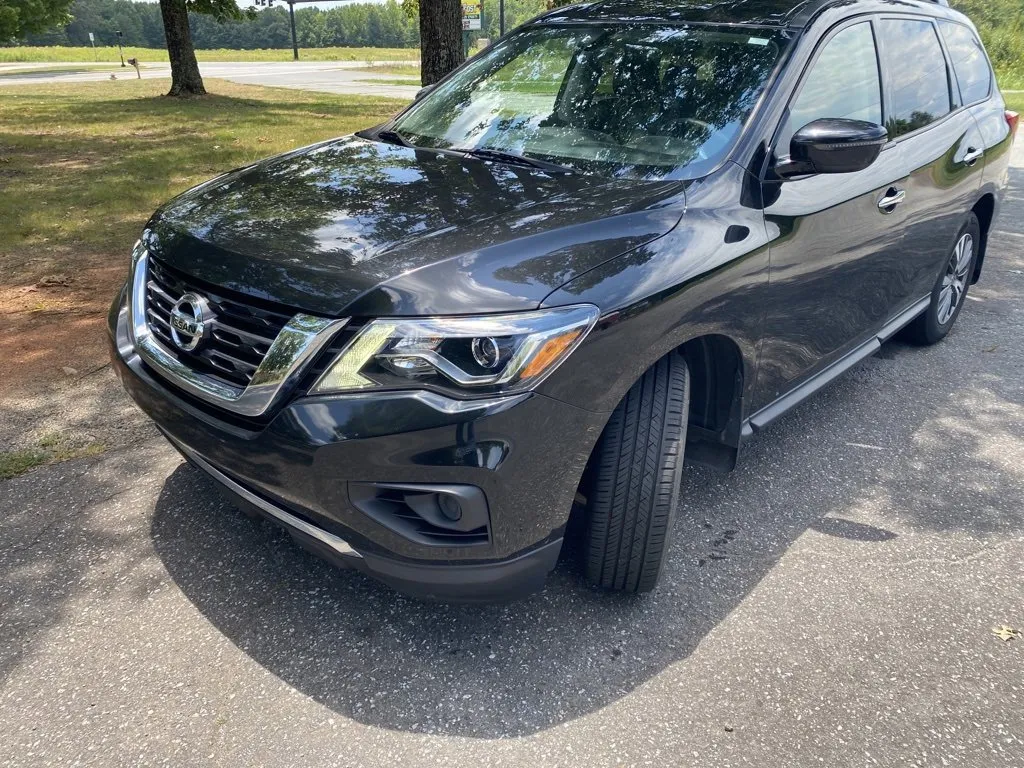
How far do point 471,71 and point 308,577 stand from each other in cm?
241

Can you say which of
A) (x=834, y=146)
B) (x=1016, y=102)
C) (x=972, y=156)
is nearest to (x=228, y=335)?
→ (x=834, y=146)

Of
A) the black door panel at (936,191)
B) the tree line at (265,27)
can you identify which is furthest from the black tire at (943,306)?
the tree line at (265,27)

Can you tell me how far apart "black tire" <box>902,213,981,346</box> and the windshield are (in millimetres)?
2113

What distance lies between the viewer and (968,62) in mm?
4449

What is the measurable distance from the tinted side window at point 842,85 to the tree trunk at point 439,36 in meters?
6.05

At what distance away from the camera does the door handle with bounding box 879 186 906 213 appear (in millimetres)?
3318

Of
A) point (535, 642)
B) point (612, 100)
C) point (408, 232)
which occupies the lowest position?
point (535, 642)

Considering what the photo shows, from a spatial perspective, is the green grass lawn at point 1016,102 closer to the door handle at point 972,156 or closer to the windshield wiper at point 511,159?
the door handle at point 972,156

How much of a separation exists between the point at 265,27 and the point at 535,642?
342ft

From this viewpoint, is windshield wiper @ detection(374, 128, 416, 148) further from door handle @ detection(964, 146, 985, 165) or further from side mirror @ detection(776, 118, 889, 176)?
door handle @ detection(964, 146, 985, 165)

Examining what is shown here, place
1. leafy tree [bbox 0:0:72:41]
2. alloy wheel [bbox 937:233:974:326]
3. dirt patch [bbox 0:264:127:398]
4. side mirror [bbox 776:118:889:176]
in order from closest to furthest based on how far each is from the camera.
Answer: side mirror [bbox 776:118:889:176] → dirt patch [bbox 0:264:127:398] → alloy wheel [bbox 937:233:974:326] → leafy tree [bbox 0:0:72:41]

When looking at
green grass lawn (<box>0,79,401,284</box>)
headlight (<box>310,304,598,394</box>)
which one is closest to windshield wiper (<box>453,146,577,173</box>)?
headlight (<box>310,304,598,394</box>)

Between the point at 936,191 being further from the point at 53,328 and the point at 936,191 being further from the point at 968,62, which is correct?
the point at 53,328

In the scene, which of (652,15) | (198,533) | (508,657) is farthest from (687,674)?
(652,15)
